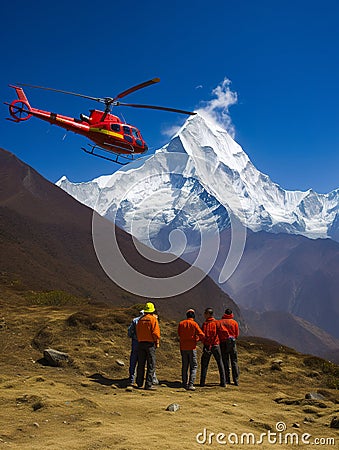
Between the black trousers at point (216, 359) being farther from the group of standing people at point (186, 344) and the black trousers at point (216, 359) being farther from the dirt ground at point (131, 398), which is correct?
the dirt ground at point (131, 398)

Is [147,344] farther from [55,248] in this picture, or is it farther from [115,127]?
[55,248]

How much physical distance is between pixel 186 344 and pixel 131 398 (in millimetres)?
2823

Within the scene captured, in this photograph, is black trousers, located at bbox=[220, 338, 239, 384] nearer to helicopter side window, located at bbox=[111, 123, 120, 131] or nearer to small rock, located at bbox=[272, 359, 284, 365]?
small rock, located at bbox=[272, 359, 284, 365]

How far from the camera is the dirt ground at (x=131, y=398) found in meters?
8.39

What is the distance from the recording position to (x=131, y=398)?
1155 cm

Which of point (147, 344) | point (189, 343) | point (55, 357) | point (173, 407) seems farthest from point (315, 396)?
point (55, 357)

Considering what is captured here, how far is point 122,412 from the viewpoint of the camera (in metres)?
10.1

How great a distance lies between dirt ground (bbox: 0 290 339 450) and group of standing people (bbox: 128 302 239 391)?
479 mm

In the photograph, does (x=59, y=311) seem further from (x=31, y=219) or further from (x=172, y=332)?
(x=31, y=219)

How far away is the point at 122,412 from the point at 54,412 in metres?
1.56

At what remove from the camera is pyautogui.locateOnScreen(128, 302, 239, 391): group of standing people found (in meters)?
13.2

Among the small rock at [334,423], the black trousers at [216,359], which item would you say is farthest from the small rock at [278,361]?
the small rock at [334,423]

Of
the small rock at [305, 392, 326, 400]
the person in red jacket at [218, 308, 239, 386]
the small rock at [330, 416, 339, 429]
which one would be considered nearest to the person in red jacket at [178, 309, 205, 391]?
the person in red jacket at [218, 308, 239, 386]

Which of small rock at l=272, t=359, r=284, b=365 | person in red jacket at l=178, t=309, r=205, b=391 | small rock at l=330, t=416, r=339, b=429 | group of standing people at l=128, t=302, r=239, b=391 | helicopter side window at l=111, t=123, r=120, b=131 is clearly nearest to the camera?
small rock at l=330, t=416, r=339, b=429
